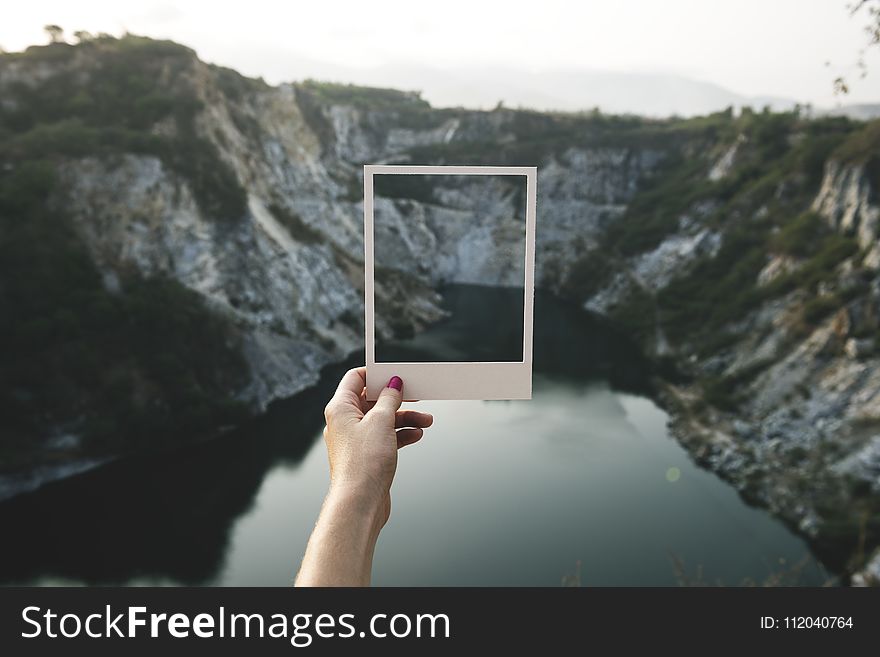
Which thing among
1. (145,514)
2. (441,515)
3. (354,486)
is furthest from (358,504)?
(145,514)

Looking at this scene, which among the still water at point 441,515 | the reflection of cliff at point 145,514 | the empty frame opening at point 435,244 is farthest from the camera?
the empty frame opening at point 435,244

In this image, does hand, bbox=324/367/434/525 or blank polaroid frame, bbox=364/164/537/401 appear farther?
blank polaroid frame, bbox=364/164/537/401

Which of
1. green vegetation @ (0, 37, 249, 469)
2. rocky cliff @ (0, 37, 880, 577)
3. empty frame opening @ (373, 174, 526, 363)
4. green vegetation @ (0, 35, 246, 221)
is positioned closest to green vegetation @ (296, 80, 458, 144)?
empty frame opening @ (373, 174, 526, 363)

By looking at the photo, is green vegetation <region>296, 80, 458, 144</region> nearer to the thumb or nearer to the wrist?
the thumb

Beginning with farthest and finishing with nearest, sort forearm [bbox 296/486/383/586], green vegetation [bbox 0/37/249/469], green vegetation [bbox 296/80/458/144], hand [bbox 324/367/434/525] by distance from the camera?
green vegetation [bbox 296/80/458/144] → green vegetation [bbox 0/37/249/469] → hand [bbox 324/367/434/525] → forearm [bbox 296/486/383/586]

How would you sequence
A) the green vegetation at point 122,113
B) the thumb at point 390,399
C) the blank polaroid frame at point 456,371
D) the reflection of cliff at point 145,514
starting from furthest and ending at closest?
the green vegetation at point 122,113 → the reflection of cliff at point 145,514 → the blank polaroid frame at point 456,371 → the thumb at point 390,399

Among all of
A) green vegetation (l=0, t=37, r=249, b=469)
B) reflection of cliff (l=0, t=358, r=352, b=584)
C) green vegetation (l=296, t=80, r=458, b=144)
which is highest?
green vegetation (l=296, t=80, r=458, b=144)

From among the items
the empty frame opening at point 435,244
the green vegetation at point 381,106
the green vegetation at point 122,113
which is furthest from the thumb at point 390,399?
the green vegetation at point 381,106

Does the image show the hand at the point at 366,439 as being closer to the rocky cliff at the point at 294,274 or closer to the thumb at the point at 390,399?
the thumb at the point at 390,399
